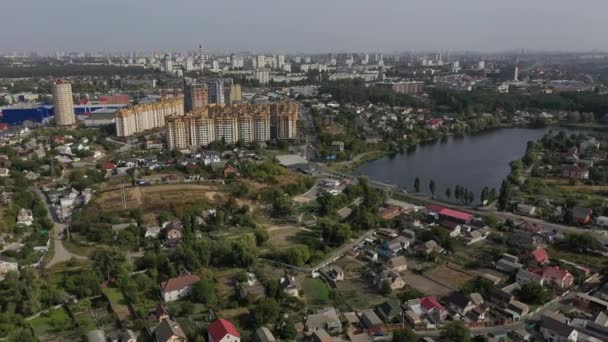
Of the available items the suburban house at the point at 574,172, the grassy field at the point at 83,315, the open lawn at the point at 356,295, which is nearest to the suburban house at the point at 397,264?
the open lawn at the point at 356,295

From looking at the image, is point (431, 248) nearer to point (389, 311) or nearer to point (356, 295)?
point (356, 295)

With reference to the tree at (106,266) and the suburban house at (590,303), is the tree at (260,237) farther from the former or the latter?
the suburban house at (590,303)

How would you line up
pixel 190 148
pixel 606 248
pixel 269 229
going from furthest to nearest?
1. pixel 190 148
2. pixel 269 229
3. pixel 606 248

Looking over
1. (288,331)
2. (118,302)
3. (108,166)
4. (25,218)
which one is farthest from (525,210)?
(108,166)

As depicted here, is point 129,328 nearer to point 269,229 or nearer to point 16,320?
point 16,320

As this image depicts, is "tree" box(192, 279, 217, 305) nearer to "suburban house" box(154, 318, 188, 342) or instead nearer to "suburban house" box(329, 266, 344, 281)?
"suburban house" box(154, 318, 188, 342)

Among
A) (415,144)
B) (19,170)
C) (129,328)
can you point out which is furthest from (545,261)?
(19,170)
